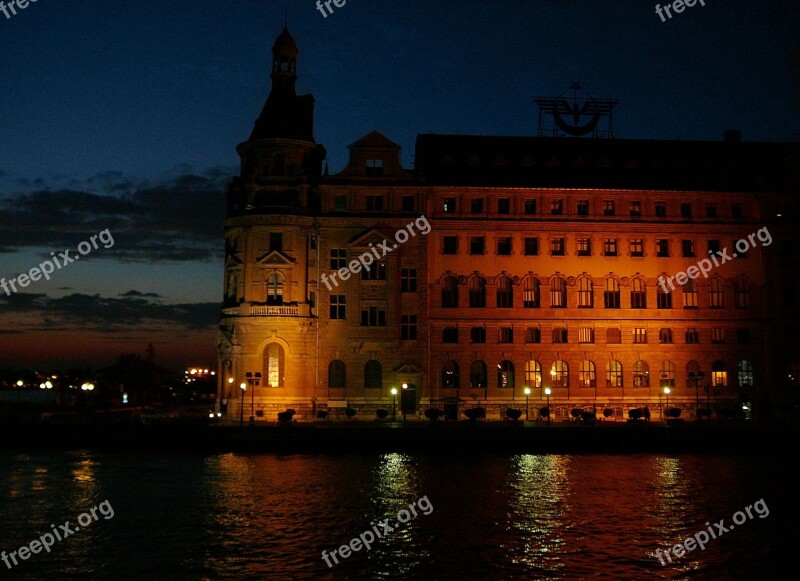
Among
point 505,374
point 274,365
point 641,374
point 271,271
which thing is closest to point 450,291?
point 505,374

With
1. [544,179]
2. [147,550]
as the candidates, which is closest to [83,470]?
[147,550]

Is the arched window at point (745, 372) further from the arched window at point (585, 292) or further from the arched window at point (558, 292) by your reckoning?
the arched window at point (558, 292)

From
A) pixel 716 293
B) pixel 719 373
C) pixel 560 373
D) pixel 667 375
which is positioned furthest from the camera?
pixel 716 293

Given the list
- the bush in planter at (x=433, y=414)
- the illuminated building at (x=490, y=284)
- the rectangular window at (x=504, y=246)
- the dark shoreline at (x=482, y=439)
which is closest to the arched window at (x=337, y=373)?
the illuminated building at (x=490, y=284)

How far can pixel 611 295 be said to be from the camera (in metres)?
76.6

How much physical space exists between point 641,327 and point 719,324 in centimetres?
722

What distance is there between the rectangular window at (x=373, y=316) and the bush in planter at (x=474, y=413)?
35.3ft

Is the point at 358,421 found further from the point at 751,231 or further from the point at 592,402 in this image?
the point at 751,231

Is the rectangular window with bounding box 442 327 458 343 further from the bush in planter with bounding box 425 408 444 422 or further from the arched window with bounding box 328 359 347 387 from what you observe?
the arched window with bounding box 328 359 347 387

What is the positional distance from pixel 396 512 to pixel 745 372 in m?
49.1

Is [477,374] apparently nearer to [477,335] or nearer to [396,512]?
[477,335]

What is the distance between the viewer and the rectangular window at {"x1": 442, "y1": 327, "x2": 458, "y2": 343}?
75250 mm

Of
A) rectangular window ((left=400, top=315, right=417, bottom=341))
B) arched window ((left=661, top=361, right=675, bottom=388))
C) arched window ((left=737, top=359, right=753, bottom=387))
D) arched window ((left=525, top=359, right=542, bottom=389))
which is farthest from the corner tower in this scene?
arched window ((left=737, top=359, right=753, bottom=387))

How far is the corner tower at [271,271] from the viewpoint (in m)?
71.8
